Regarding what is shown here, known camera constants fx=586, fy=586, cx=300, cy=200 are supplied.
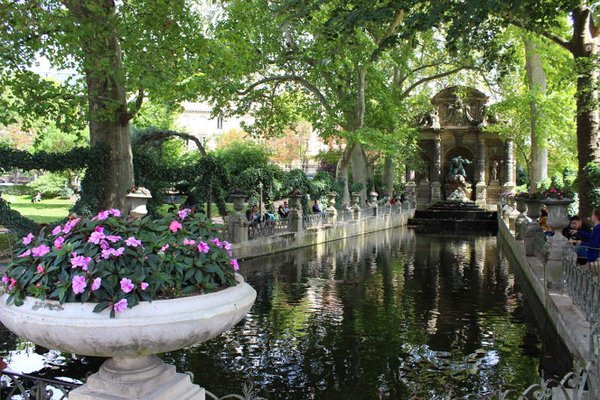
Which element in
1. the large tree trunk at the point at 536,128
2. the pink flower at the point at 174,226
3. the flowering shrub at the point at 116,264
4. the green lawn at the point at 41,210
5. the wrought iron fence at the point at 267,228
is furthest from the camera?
the large tree trunk at the point at 536,128

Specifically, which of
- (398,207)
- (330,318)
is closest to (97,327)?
(330,318)

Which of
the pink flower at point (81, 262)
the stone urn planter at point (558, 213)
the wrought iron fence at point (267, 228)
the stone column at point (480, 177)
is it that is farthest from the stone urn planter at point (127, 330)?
the stone column at point (480, 177)

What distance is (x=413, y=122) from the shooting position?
45906 millimetres

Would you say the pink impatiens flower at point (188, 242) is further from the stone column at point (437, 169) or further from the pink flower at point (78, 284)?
the stone column at point (437, 169)

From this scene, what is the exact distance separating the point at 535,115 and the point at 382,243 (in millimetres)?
12357

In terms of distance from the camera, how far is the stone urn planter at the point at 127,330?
3.18 meters

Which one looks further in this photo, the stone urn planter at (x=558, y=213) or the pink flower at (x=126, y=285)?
the stone urn planter at (x=558, y=213)

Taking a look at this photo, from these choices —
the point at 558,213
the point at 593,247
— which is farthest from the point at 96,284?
the point at 558,213

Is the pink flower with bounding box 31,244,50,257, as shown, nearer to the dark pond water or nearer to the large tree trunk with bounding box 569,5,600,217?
the dark pond water

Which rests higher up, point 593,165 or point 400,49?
point 400,49

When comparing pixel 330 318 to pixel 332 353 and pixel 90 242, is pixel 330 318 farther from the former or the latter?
pixel 90 242

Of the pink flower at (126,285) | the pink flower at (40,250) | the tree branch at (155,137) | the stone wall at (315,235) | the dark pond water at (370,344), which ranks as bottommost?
the dark pond water at (370,344)

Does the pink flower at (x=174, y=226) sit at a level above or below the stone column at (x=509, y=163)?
below

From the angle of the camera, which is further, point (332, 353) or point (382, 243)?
point (382, 243)
